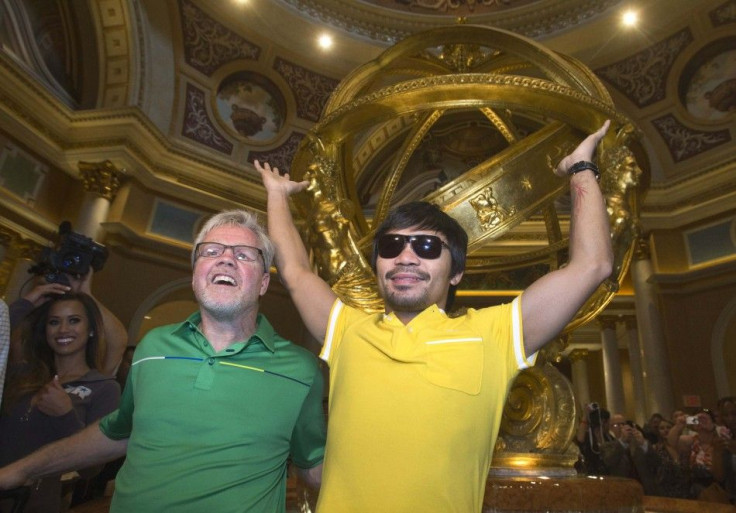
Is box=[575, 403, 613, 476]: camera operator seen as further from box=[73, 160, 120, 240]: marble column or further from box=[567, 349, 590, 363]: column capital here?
box=[567, 349, 590, 363]: column capital

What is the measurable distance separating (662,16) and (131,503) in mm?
11449

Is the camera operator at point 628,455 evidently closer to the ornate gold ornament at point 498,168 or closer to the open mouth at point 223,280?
the ornate gold ornament at point 498,168

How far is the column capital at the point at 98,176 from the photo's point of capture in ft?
26.7

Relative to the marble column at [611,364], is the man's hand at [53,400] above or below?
below

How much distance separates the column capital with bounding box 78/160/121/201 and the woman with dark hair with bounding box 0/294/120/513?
692cm

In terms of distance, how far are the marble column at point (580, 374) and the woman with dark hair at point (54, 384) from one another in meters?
14.1

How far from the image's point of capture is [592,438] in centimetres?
525

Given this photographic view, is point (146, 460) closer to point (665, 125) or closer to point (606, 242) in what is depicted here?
point (606, 242)

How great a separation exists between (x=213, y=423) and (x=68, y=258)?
157 cm

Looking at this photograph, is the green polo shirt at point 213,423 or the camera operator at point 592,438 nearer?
the green polo shirt at point 213,423

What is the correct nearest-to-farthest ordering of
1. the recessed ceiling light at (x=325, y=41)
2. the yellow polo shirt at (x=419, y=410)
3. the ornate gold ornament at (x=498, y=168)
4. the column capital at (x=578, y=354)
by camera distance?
the yellow polo shirt at (x=419, y=410) → the ornate gold ornament at (x=498, y=168) → the recessed ceiling light at (x=325, y=41) → the column capital at (x=578, y=354)

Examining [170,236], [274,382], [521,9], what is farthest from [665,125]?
[274,382]

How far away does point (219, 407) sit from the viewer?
115cm

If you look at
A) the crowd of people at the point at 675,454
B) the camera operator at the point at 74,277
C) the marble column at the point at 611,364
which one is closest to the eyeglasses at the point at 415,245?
the camera operator at the point at 74,277
